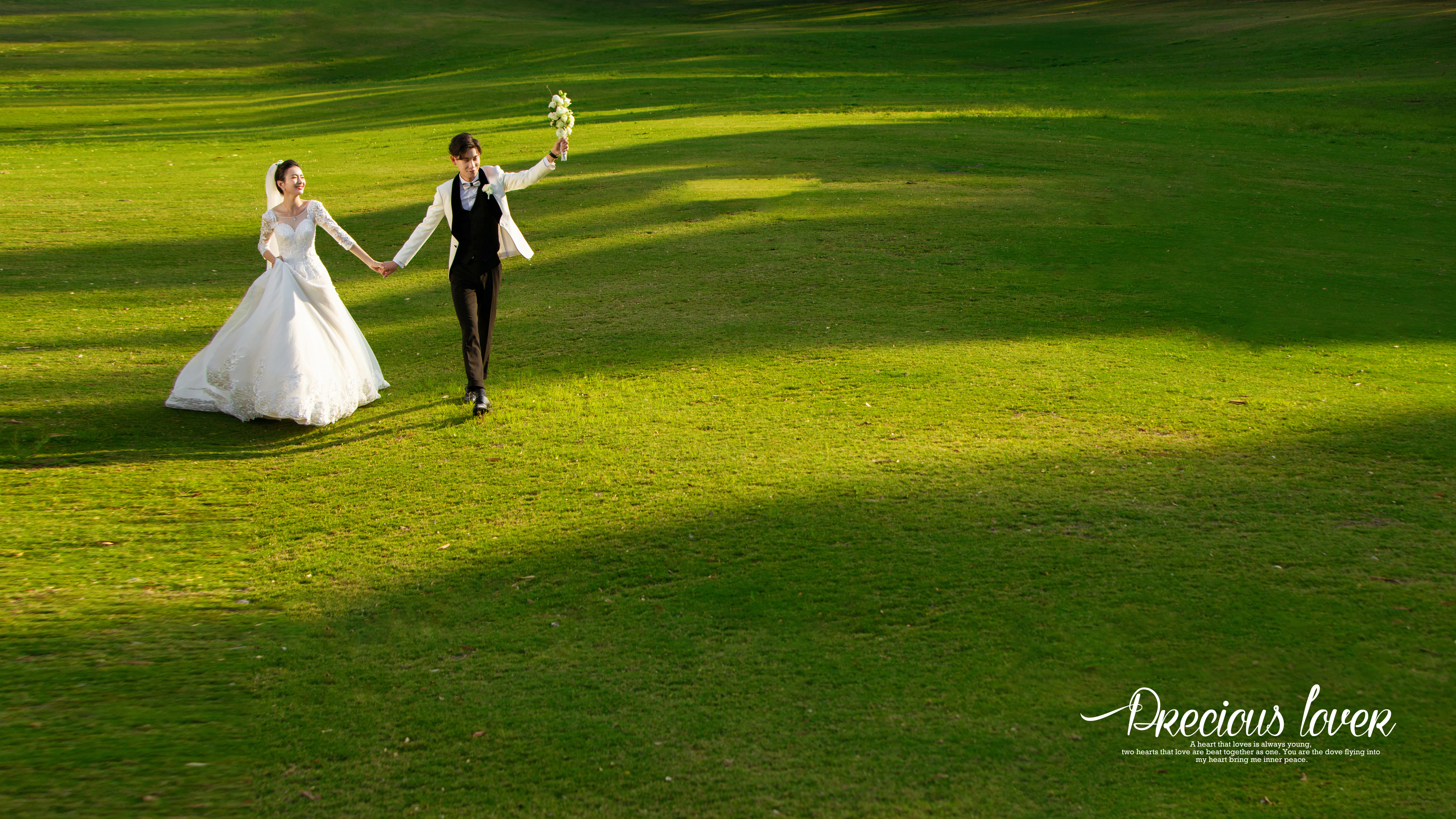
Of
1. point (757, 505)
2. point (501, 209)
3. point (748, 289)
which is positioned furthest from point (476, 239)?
point (748, 289)

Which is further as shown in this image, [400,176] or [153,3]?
[153,3]

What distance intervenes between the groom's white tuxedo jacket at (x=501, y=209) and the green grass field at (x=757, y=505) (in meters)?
1.30

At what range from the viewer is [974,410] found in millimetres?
8328

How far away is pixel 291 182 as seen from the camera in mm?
8258

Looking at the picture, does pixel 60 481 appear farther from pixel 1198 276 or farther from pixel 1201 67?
pixel 1201 67

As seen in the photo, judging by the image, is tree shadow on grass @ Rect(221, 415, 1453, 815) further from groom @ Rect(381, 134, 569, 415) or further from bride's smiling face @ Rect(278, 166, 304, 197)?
bride's smiling face @ Rect(278, 166, 304, 197)

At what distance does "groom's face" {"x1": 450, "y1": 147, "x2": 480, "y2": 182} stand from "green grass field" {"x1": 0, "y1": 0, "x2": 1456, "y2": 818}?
6.39 feet

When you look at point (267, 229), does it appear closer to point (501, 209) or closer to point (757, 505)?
point (501, 209)

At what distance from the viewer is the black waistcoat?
26.8 ft

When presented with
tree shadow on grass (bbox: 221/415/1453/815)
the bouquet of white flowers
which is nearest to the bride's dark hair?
the bouquet of white flowers

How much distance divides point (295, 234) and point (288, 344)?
1.05 metres

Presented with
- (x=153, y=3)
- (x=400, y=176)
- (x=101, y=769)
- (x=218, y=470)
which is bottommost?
(x=101, y=769)

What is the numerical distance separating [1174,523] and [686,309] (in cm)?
622

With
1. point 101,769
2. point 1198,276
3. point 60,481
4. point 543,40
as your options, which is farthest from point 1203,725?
point 543,40
